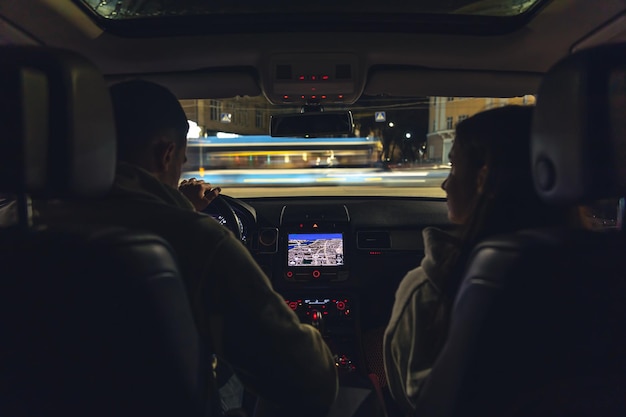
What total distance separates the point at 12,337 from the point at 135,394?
348 mm

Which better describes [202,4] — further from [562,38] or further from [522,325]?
[522,325]

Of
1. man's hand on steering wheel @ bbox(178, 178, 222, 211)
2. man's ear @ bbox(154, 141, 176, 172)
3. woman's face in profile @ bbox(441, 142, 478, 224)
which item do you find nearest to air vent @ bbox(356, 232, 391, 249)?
man's hand on steering wheel @ bbox(178, 178, 222, 211)

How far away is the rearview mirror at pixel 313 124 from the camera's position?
3.58 m

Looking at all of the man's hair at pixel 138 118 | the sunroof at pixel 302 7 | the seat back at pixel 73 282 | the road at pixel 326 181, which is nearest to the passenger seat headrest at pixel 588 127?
the seat back at pixel 73 282

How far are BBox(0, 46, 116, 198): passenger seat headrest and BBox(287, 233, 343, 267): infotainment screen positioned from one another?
273 centimetres

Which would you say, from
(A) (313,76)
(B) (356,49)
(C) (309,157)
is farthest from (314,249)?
(C) (309,157)

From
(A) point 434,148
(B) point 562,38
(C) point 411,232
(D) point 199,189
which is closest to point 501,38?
(B) point 562,38

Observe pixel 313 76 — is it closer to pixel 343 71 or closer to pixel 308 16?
pixel 343 71

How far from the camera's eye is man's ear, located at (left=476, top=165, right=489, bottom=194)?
63.2 inches

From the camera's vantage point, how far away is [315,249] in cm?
408

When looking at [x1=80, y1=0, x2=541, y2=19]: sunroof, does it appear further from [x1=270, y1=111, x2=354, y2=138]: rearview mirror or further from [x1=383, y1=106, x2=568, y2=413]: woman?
[x1=383, y1=106, x2=568, y2=413]: woman

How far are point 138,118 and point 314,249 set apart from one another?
8.47ft

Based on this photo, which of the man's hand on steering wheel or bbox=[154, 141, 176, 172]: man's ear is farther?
the man's hand on steering wheel

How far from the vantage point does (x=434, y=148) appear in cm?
1312
